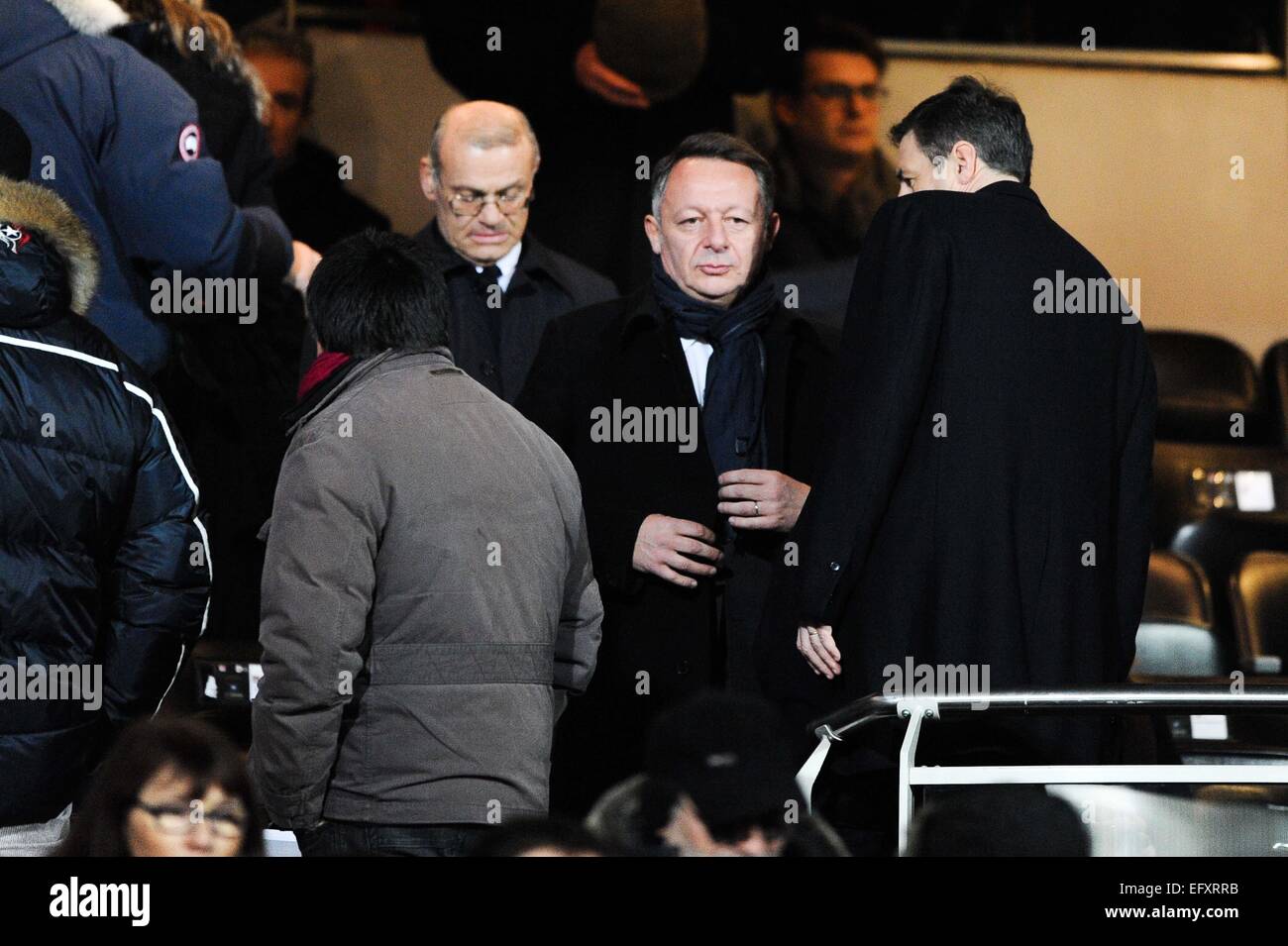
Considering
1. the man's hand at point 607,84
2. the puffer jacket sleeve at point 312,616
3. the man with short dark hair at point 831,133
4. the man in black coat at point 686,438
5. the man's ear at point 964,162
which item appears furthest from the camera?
the man with short dark hair at point 831,133

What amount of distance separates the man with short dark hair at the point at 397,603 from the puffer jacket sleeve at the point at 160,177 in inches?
53.5

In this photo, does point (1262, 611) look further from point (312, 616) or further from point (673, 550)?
point (312, 616)

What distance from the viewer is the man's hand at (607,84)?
7051 mm

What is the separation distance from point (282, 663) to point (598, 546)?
1.13 m

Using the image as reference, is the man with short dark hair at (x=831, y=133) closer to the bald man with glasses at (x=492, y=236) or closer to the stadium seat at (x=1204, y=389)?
the stadium seat at (x=1204, y=389)

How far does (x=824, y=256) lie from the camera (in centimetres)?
793

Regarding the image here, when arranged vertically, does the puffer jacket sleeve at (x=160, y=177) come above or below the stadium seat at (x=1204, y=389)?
above

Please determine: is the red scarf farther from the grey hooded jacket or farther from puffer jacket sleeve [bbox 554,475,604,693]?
puffer jacket sleeve [bbox 554,475,604,693]

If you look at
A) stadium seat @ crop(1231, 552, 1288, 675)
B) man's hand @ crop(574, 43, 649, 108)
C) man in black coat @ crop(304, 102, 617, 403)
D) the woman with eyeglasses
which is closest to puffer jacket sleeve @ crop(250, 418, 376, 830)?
the woman with eyeglasses

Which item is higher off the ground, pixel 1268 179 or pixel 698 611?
pixel 1268 179

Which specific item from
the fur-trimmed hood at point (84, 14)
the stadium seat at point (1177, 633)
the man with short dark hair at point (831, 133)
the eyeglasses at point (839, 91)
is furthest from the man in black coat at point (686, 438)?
the eyeglasses at point (839, 91)

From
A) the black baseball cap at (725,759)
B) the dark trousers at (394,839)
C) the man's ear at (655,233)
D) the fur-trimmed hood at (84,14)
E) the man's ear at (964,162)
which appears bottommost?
the dark trousers at (394,839)
